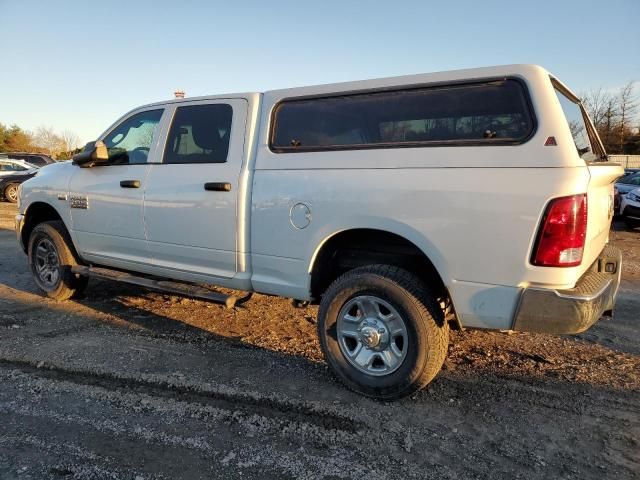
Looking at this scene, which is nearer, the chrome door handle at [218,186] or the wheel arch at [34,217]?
the chrome door handle at [218,186]

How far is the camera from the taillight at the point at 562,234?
264 centimetres

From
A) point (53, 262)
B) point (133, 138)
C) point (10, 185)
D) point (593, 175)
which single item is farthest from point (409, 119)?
point (10, 185)

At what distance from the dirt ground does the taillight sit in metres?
1.03

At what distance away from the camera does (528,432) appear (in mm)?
2867

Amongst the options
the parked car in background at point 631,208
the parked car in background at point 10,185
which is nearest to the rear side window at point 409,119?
the parked car in background at point 631,208

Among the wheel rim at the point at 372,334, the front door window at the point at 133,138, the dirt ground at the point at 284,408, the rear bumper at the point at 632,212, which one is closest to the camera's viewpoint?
the dirt ground at the point at 284,408

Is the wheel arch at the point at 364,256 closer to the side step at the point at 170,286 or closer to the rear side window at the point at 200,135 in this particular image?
the side step at the point at 170,286

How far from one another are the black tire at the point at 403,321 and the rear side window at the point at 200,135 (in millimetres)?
1502

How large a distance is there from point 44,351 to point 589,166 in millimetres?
4225

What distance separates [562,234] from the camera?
2.67m

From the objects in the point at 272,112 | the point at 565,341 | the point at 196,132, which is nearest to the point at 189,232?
the point at 196,132

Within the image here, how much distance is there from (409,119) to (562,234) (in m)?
1.21

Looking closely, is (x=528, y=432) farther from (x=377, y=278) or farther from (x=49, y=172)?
(x=49, y=172)

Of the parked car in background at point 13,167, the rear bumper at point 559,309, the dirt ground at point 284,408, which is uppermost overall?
the parked car in background at point 13,167
